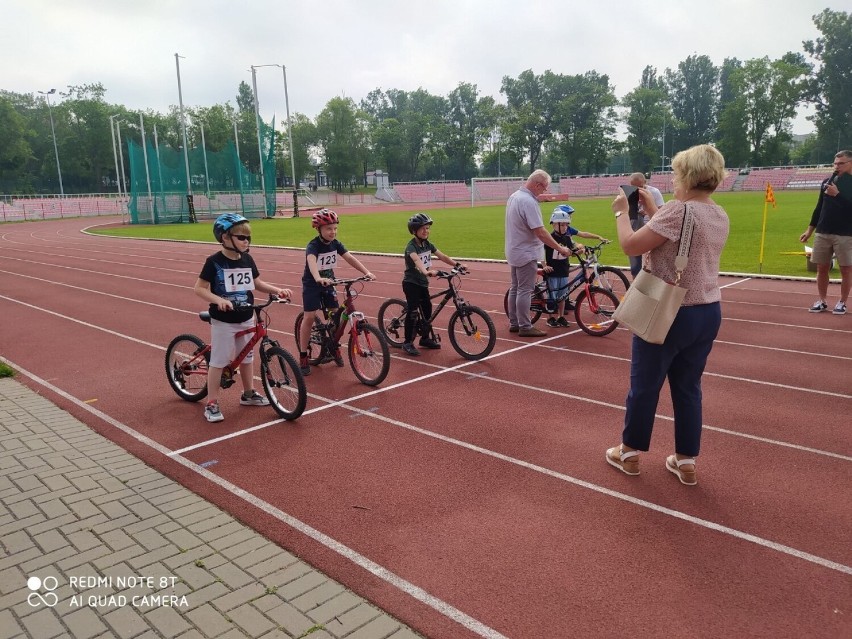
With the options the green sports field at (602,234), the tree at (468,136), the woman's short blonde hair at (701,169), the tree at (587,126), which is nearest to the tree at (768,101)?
the tree at (587,126)

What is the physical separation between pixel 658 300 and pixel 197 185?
4437 centimetres

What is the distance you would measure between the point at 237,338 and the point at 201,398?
112 centimetres

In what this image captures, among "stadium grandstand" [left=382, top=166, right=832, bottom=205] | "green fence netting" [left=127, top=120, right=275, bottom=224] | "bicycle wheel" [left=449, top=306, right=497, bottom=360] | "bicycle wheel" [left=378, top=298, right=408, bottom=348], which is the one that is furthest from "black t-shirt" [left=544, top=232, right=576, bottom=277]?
"stadium grandstand" [left=382, top=166, right=832, bottom=205]

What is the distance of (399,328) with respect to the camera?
8.34 metres

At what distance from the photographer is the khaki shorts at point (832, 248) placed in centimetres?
924

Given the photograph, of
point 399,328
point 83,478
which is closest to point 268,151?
point 399,328

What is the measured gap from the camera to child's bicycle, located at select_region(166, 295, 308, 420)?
5.66 meters

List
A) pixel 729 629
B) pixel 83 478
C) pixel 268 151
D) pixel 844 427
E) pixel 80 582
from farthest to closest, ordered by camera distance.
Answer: pixel 268 151 < pixel 844 427 < pixel 83 478 < pixel 80 582 < pixel 729 629

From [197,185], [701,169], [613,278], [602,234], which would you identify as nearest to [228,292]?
[701,169]

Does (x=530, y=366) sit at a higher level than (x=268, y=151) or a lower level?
lower

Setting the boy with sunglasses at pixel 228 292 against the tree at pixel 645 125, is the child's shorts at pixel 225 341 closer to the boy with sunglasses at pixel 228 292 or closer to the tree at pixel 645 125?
the boy with sunglasses at pixel 228 292

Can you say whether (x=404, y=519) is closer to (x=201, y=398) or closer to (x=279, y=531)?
(x=279, y=531)

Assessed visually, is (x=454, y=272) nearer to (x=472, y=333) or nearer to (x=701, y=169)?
(x=472, y=333)

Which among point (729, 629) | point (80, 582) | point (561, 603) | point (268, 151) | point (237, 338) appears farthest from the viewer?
point (268, 151)
